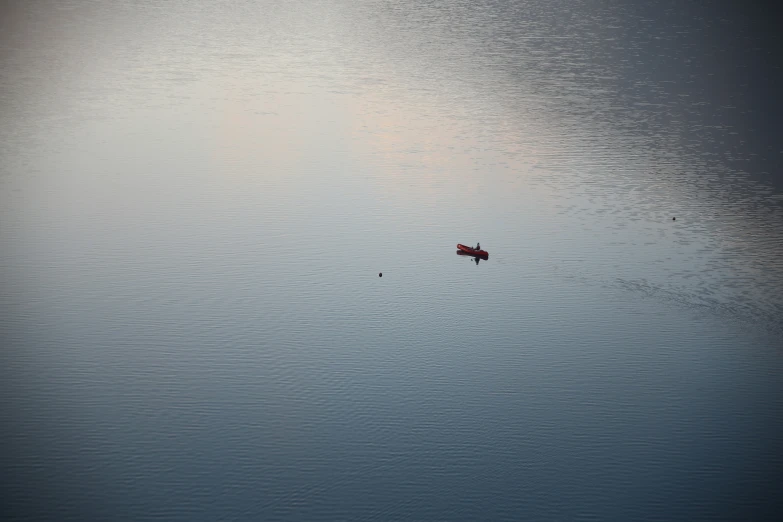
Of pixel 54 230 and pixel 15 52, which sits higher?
pixel 15 52

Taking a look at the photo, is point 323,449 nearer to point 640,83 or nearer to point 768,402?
point 768,402

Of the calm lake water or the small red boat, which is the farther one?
the small red boat

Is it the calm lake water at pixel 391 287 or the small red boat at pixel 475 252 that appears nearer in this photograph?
the calm lake water at pixel 391 287

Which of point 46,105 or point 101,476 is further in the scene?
point 46,105

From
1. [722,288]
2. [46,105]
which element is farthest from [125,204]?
[722,288]

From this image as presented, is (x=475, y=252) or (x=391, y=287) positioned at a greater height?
(x=475, y=252)

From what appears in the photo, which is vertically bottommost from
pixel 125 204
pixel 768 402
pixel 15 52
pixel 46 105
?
pixel 768 402

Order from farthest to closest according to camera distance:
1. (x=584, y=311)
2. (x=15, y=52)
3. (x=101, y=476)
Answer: (x=15, y=52) < (x=584, y=311) < (x=101, y=476)

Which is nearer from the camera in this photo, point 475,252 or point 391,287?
point 391,287
